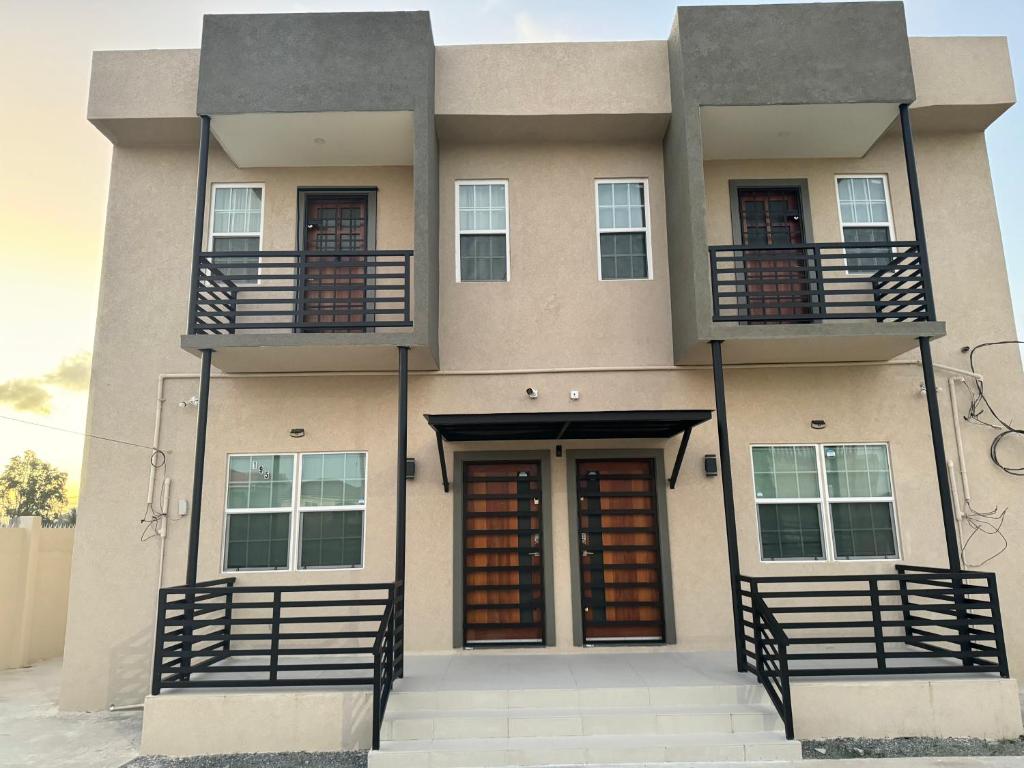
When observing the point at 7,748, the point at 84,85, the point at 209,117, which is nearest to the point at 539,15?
the point at 209,117

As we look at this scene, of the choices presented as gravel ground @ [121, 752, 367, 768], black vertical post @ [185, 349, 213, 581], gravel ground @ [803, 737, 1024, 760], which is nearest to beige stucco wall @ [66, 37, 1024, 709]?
black vertical post @ [185, 349, 213, 581]

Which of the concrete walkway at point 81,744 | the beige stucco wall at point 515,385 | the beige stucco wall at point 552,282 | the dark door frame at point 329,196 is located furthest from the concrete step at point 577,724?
the dark door frame at point 329,196

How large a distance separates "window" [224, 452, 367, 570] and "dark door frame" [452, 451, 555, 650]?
1.14 m

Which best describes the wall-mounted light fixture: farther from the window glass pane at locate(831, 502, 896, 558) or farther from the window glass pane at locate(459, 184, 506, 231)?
the window glass pane at locate(459, 184, 506, 231)

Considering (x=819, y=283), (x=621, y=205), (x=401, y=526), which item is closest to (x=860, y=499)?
(x=819, y=283)

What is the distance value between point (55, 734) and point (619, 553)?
6.23 m

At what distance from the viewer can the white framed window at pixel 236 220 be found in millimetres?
8719

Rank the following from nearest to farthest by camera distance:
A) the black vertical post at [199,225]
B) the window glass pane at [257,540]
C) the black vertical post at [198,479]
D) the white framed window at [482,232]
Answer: the black vertical post at [198,479], the black vertical post at [199,225], the window glass pane at [257,540], the white framed window at [482,232]

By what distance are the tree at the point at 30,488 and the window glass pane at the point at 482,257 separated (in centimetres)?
3967

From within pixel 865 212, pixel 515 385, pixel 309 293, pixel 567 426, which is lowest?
pixel 567 426

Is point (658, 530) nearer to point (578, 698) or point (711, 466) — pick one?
point (711, 466)

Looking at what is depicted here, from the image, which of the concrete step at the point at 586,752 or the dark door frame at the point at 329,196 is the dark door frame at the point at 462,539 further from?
the dark door frame at the point at 329,196

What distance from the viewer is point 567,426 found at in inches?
289

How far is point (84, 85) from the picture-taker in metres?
8.59
